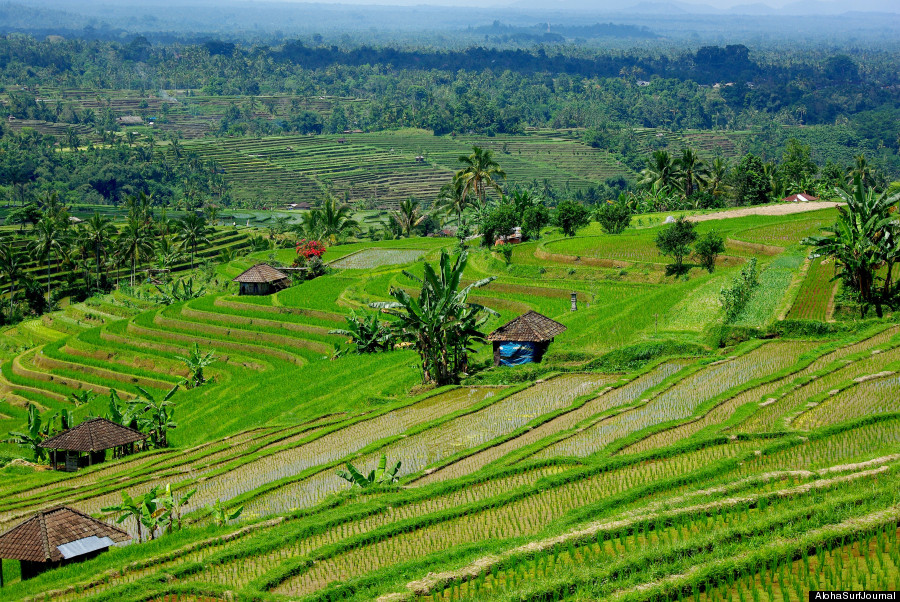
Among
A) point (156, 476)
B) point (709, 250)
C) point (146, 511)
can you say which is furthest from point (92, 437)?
point (709, 250)

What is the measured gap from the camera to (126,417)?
25.8 metres

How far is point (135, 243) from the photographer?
196 feet

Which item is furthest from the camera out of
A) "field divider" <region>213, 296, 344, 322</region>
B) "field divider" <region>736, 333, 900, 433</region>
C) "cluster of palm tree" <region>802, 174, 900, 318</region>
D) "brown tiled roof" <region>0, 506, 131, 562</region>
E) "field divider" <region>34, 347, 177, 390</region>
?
"field divider" <region>213, 296, 344, 322</region>

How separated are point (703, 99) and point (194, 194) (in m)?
117

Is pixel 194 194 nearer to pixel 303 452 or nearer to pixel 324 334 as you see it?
pixel 324 334

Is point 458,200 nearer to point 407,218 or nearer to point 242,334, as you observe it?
point 407,218

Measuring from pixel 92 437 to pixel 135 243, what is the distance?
1491 inches

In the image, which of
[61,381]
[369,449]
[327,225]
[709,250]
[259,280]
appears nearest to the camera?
[369,449]

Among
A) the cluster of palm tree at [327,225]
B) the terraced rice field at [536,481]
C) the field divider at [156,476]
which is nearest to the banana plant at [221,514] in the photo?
the terraced rice field at [536,481]

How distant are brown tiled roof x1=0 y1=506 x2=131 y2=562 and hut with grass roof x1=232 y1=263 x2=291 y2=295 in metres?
31.1

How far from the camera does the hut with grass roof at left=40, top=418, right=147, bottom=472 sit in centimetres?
2378

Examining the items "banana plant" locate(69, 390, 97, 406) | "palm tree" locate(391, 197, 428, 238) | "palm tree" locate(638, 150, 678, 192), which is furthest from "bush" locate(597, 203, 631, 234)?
"palm tree" locate(391, 197, 428, 238)

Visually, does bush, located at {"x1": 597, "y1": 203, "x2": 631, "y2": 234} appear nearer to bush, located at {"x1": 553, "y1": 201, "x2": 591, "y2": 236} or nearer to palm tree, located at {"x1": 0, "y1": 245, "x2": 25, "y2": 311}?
bush, located at {"x1": 553, "y1": 201, "x2": 591, "y2": 236}

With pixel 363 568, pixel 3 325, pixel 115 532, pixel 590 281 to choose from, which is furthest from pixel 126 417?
pixel 3 325
